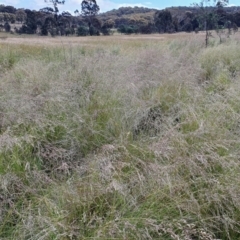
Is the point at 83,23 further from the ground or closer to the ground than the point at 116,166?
further from the ground

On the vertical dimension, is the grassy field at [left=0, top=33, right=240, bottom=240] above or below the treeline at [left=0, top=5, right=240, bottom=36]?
below

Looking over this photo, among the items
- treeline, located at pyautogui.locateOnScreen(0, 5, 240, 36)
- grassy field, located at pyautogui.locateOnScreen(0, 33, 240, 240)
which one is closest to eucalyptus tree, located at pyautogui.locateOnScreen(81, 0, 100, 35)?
treeline, located at pyautogui.locateOnScreen(0, 5, 240, 36)

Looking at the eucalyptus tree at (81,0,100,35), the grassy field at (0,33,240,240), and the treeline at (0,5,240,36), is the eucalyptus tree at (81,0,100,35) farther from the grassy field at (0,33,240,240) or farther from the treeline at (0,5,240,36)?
the grassy field at (0,33,240,240)

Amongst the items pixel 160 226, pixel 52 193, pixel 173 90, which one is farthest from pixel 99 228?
pixel 173 90

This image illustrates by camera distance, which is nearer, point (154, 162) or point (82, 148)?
point (154, 162)

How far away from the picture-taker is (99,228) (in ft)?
4.54

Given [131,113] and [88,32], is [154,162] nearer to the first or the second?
[131,113]

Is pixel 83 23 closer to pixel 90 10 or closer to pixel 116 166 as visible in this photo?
pixel 90 10

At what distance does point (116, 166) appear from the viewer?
178cm

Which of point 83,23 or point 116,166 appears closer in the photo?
point 116,166

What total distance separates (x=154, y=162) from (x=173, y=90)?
1.55 meters

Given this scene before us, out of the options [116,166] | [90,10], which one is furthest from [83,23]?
[116,166]

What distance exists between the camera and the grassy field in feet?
4.82

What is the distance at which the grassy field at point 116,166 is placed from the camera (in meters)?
1.47
